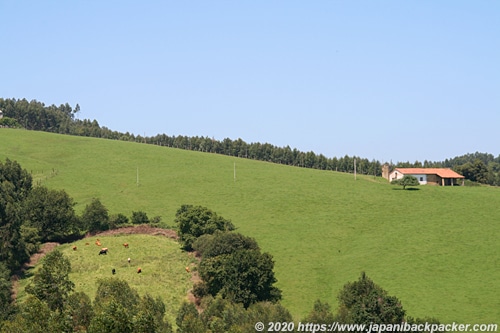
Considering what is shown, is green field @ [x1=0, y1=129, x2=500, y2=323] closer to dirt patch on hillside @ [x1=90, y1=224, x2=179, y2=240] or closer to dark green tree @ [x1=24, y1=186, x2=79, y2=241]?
dirt patch on hillside @ [x1=90, y1=224, x2=179, y2=240]

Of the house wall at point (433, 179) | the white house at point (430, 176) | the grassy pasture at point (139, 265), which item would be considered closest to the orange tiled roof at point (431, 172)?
the white house at point (430, 176)

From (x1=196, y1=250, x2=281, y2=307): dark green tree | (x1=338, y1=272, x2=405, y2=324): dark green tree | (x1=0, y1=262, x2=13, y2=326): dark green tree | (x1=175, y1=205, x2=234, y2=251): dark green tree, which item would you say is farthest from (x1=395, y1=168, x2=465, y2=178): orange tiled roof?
(x1=0, y1=262, x2=13, y2=326): dark green tree

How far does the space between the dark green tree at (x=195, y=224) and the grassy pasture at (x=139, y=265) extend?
85.7 inches

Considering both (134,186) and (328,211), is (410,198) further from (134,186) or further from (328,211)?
(134,186)

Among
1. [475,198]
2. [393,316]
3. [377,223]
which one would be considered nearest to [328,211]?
[377,223]

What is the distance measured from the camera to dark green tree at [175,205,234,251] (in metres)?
94.0

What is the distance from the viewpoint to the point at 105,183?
13750 cm

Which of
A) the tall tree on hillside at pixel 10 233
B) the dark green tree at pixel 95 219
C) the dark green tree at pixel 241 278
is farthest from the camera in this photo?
the dark green tree at pixel 95 219

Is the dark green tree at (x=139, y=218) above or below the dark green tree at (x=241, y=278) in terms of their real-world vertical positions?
above

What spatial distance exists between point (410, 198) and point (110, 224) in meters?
57.9

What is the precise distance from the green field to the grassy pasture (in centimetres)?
1298

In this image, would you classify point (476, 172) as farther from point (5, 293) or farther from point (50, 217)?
point (5, 293)

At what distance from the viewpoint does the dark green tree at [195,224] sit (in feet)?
309

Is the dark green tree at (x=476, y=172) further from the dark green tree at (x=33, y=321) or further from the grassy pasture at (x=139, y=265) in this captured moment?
the dark green tree at (x=33, y=321)
